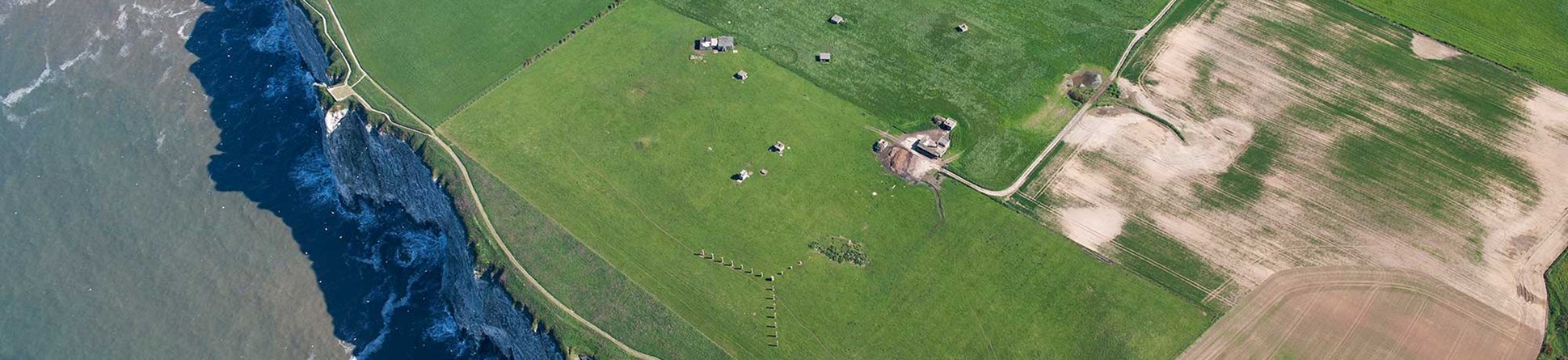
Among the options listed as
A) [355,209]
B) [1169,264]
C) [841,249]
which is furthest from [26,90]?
[1169,264]

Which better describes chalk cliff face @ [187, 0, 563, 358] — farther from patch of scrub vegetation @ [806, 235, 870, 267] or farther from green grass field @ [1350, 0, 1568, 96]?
green grass field @ [1350, 0, 1568, 96]

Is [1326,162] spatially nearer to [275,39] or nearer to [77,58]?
[275,39]

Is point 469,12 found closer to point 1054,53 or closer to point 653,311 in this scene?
point 653,311

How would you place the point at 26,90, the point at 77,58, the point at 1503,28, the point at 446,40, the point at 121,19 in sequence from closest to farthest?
the point at 446,40 → the point at 26,90 → the point at 1503,28 → the point at 77,58 → the point at 121,19

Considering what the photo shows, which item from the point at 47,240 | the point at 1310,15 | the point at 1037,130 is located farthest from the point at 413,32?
the point at 1310,15

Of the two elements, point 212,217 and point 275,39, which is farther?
point 275,39

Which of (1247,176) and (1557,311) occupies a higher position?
(1247,176)
